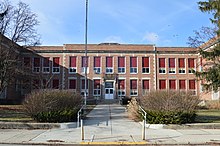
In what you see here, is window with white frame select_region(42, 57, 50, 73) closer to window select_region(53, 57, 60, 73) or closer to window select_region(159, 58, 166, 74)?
window select_region(53, 57, 60, 73)

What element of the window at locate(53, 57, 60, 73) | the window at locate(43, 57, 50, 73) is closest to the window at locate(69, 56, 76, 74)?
the window at locate(53, 57, 60, 73)

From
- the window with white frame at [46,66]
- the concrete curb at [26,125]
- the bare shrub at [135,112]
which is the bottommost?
the concrete curb at [26,125]

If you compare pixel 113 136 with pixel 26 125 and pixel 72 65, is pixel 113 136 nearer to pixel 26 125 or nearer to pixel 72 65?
pixel 26 125

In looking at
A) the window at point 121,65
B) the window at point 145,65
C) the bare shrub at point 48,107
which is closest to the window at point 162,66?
the window at point 145,65

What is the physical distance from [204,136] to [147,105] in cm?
506

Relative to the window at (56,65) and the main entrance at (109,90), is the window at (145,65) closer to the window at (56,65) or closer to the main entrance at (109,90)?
the main entrance at (109,90)

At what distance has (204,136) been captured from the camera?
488 inches

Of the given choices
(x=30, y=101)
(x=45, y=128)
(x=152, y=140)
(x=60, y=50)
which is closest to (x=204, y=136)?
(x=152, y=140)

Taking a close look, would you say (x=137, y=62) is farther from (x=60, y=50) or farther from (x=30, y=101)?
(x=30, y=101)

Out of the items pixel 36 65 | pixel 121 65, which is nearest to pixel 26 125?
pixel 121 65

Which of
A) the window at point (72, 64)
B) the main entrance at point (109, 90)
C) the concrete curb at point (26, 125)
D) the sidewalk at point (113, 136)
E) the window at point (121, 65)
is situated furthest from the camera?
the window at point (121, 65)

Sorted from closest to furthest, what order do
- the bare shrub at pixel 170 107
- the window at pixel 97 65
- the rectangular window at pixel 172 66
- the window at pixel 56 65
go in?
1. the bare shrub at pixel 170 107
2. the window at pixel 97 65
3. the window at pixel 56 65
4. the rectangular window at pixel 172 66

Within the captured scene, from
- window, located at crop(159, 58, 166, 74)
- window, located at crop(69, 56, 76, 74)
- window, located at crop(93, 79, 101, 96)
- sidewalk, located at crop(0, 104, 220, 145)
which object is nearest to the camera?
sidewalk, located at crop(0, 104, 220, 145)

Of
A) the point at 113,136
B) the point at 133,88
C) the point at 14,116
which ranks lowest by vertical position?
the point at 113,136
